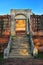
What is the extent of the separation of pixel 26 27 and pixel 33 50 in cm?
955

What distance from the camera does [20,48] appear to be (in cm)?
2334

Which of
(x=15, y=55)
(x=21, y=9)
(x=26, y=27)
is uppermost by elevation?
(x=21, y=9)

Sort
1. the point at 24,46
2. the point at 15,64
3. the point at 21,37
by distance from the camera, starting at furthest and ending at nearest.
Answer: the point at 21,37 → the point at 24,46 → the point at 15,64

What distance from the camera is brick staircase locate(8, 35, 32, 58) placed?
21331 millimetres

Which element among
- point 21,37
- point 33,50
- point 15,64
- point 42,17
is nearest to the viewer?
point 15,64

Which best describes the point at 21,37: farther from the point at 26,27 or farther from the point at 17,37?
the point at 26,27

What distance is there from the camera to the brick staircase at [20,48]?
2133 centimetres

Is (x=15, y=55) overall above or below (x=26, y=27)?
below

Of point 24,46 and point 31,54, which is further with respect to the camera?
point 24,46

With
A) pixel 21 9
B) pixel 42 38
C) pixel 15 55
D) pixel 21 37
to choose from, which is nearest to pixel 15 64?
pixel 15 55

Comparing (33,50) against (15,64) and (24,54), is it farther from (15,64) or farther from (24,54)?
(15,64)

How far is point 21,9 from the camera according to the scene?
3062 centimetres

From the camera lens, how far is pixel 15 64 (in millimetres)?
16297

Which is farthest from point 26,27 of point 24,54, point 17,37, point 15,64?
point 15,64
